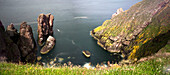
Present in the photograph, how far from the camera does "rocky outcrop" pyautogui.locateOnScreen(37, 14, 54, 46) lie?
9569cm

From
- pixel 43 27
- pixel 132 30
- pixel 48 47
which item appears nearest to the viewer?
pixel 48 47

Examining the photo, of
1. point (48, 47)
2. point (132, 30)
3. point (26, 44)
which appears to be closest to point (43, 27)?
point (48, 47)

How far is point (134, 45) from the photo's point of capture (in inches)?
3182

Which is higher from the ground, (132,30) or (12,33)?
(12,33)

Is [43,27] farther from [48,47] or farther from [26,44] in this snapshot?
[26,44]

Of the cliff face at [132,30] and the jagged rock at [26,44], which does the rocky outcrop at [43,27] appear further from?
the cliff face at [132,30]

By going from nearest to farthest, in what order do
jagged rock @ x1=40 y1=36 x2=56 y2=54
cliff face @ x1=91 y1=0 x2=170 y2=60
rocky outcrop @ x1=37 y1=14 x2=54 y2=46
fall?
cliff face @ x1=91 y1=0 x2=170 y2=60, jagged rock @ x1=40 y1=36 x2=56 y2=54, rocky outcrop @ x1=37 y1=14 x2=54 y2=46

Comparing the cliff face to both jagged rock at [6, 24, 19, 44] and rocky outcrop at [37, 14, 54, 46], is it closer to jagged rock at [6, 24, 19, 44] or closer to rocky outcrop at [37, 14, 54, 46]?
rocky outcrop at [37, 14, 54, 46]

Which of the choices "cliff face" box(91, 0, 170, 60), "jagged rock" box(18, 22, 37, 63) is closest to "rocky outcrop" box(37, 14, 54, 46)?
"jagged rock" box(18, 22, 37, 63)

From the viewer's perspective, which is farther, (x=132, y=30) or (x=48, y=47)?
(x=132, y=30)

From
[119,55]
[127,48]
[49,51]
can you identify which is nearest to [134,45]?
[127,48]

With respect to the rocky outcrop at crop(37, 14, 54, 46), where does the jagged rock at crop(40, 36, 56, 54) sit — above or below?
below

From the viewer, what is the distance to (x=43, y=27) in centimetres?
10144

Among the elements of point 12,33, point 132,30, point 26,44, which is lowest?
point 26,44
